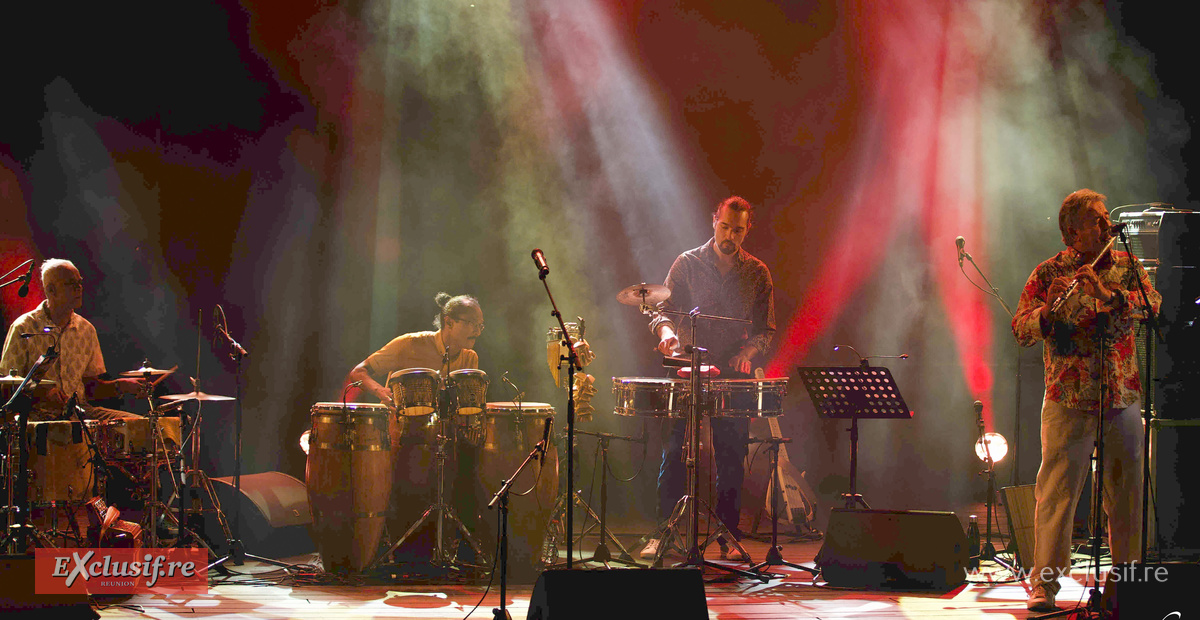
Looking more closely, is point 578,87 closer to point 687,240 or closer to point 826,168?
point 687,240

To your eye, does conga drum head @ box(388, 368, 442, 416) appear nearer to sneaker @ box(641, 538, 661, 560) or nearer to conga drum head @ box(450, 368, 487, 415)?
conga drum head @ box(450, 368, 487, 415)

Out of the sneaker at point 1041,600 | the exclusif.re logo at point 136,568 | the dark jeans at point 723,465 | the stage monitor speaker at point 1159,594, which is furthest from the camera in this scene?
the dark jeans at point 723,465

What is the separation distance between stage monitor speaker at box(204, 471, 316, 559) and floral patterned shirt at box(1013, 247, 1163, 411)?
403 cm

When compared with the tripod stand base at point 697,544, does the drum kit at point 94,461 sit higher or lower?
higher

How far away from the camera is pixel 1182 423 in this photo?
5.22 meters

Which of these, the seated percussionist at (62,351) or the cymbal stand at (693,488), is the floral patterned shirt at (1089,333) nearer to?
the cymbal stand at (693,488)

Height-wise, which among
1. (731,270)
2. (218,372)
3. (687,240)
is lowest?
(218,372)

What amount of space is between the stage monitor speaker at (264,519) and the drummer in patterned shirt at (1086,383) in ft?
12.9

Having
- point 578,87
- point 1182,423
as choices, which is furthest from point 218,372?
point 1182,423

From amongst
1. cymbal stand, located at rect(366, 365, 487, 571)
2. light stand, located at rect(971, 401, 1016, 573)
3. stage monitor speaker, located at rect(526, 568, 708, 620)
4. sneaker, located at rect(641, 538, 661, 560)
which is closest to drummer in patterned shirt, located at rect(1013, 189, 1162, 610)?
light stand, located at rect(971, 401, 1016, 573)

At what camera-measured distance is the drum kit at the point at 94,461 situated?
4.77 m

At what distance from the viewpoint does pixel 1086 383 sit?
3969 mm

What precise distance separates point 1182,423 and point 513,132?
5076 mm

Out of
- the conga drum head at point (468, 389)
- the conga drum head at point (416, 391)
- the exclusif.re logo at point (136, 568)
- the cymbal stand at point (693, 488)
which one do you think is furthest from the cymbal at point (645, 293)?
the exclusif.re logo at point (136, 568)
